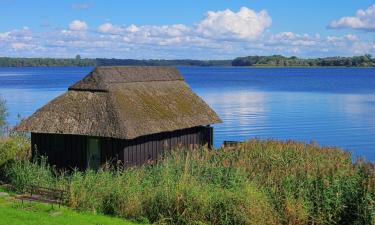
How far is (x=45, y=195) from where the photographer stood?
A: 17.2m

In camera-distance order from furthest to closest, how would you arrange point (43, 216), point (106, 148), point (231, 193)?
point (106, 148) < point (43, 216) < point (231, 193)

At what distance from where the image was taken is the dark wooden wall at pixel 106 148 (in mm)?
19750

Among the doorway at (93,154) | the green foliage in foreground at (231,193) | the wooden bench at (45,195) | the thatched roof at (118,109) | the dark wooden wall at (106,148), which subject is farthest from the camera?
the doorway at (93,154)

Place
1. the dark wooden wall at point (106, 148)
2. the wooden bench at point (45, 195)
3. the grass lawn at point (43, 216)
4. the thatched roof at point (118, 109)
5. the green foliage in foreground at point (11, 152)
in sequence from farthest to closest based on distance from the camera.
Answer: the green foliage in foreground at point (11, 152), the thatched roof at point (118, 109), the dark wooden wall at point (106, 148), the wooden bench at point (45, 195), the grass lawn at point (43, 216)

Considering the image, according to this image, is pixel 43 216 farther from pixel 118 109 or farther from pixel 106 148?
pixel 118 109

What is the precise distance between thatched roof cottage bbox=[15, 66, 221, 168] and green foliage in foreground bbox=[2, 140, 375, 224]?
7.00 ft

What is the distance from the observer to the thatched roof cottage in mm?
19812

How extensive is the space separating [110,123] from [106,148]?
90cm

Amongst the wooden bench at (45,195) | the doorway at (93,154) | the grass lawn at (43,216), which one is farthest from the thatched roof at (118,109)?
the grass lawn at (43,216)

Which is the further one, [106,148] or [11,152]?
[11,152]

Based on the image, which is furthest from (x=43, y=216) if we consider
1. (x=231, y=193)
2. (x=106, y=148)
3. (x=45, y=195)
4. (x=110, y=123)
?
(x=110, y=123)

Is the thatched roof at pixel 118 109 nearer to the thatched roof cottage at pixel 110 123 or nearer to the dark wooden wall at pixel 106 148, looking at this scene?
the thatched roof cottage at pixel 110 123

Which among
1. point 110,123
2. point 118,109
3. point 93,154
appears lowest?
point 93,154

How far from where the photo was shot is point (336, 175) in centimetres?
1498
